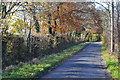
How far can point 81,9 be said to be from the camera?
2511cm

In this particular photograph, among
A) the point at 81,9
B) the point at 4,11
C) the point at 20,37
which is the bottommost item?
the point at 20,37

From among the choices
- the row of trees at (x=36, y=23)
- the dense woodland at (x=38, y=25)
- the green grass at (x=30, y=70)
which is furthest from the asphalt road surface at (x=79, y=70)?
the row of trees at (x=36, y=23)

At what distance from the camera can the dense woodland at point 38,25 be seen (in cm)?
1020

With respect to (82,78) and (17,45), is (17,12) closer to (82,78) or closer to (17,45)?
(17,45)

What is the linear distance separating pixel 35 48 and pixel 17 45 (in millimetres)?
3765

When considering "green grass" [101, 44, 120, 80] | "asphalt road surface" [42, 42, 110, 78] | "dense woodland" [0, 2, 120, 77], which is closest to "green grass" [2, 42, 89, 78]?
"asphalt road surface" [42, 42, 110, 78]

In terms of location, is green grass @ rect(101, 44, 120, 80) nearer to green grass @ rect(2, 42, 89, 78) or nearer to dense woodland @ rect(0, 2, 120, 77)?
dense woodland @ rect(0, 2, 120, 77)

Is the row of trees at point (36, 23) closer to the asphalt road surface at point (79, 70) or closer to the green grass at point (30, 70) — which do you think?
the green grass at point (30, 70)

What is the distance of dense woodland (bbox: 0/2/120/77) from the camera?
10203 mm

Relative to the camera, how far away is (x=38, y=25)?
20391 mm

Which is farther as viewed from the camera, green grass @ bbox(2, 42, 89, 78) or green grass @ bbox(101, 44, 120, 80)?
green grass @ bbox(101, 44, 120, 80)

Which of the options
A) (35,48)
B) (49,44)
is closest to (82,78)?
(35,48)

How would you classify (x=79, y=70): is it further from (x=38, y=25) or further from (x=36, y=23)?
(x=38, y=25)

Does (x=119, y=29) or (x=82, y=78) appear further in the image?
(x=119, y=29)
